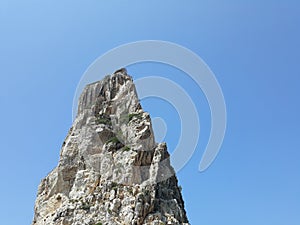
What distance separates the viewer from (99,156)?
86.2m

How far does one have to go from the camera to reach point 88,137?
89.9m

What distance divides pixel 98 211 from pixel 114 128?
23.0 metres

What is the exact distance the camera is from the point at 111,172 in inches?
3187

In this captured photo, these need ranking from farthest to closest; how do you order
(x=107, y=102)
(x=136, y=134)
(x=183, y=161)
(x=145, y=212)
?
(x=107, y=102) < (x=136, y=134) < (x=145, y=212) < (x=183, y=161)

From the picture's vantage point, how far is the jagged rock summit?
72.8 metres

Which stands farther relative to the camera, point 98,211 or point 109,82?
point 109,82

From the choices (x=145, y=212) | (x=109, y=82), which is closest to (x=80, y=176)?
(x=145, y=212)

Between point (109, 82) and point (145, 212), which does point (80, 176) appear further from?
point (109, 82)

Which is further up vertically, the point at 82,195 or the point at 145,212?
the point at 82,195

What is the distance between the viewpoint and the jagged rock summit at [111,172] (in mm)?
72812

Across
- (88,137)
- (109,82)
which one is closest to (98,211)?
(88,137)

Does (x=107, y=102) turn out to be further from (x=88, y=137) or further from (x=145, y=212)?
(x=145, y=212)

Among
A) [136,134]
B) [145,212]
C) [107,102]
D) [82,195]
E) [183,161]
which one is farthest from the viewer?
[107,102]

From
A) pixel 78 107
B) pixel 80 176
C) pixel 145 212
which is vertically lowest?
pixel 145 212
